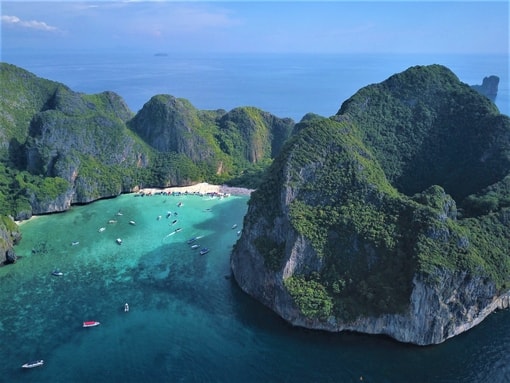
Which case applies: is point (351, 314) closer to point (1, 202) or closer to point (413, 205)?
point (413, 205)

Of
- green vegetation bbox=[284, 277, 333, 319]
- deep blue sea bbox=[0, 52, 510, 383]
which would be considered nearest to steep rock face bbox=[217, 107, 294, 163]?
deep blue sea bbox=[0, 52, 510, 383]

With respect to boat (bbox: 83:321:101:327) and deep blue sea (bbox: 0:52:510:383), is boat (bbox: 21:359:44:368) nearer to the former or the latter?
deep blue sea (bbox: 0:52:510:383)

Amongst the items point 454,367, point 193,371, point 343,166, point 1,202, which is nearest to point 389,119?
point 343,166

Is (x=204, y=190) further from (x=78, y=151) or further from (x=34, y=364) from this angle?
A: (x=34, y=364)

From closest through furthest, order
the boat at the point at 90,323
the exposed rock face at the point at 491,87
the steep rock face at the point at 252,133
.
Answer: the boat at the point at 90,323 < the steep rock face at the point at 252,133 < the exposed rock face at the point at 491,87

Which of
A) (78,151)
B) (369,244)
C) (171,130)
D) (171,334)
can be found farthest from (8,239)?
(369,244)

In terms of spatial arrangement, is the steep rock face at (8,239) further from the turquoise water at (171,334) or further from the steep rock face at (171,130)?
the steep rock face at (171,130)

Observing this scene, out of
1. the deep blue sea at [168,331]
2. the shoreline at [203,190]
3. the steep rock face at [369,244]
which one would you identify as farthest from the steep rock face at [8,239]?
the steep rock face at [369,244]
